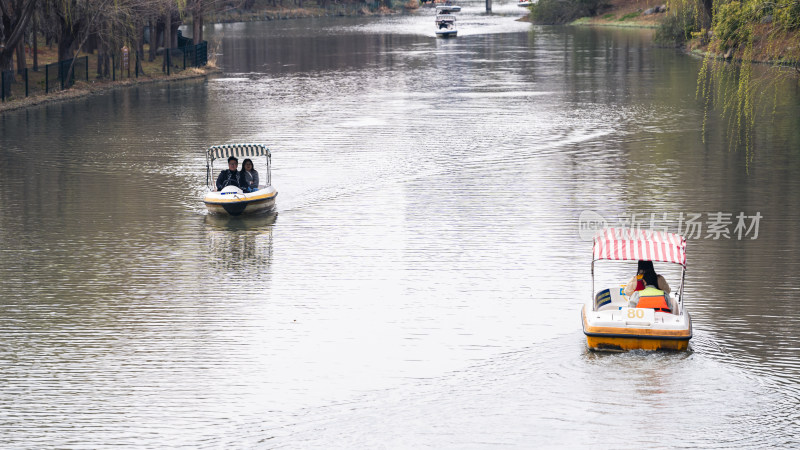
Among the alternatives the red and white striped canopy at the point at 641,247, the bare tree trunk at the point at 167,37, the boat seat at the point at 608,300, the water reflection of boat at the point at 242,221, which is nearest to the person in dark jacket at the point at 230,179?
the water reflection of boat at the point at 242,221

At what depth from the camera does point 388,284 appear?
20.3 m

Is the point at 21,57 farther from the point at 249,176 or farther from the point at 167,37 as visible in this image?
the point at 249,176

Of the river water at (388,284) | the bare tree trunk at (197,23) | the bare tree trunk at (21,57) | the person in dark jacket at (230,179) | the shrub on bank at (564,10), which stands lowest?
the river water at (388,284)

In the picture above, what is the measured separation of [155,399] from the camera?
14.8m

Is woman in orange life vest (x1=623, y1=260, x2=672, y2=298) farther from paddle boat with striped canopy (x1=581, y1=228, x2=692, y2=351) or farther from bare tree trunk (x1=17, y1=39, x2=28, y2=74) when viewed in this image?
bare tree trunk (x1=17, y1=39, x2=28, y2=74)

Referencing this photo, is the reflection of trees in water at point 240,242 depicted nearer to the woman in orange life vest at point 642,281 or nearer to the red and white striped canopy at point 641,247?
the red and white striped canopy at point 641,247

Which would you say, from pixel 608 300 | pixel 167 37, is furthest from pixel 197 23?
pixel 608 300

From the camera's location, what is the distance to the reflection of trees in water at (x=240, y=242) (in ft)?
72.5

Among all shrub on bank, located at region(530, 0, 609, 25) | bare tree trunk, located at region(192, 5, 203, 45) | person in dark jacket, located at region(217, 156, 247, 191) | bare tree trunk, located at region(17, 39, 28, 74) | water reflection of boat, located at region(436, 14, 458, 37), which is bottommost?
person in dark jacket, located at region(217, 156, 247, 191)

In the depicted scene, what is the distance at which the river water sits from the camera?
14.1 meters

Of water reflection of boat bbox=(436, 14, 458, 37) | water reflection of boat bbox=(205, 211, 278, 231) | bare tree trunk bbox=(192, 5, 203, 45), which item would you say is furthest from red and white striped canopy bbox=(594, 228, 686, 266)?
water reflection of boat bbox=(436, 14, 458, 37)

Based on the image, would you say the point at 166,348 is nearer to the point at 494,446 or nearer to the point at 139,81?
the point at 494,446

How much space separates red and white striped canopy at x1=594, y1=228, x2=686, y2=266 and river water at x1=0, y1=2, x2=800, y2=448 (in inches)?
56.4

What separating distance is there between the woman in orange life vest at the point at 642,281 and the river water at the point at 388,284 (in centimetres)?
102
